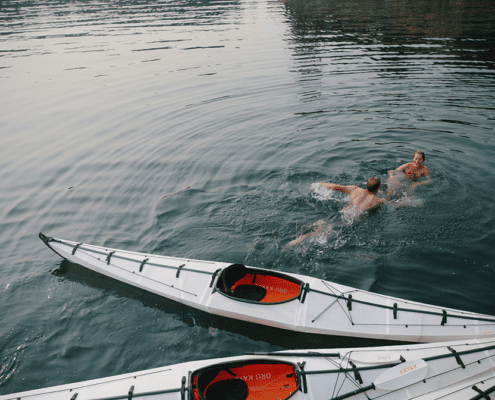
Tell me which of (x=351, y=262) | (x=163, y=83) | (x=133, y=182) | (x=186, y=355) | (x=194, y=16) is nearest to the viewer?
(x=186, y=355)

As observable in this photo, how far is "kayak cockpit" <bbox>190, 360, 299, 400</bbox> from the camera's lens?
5.05m

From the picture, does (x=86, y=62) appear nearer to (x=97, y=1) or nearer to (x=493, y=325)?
(x=493, y=325)

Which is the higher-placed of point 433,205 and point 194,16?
point 194,16

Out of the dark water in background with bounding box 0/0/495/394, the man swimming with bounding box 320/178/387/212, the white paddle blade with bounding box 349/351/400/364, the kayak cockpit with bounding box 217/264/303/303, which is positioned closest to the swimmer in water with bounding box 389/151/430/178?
the dark water in background with bounding box 0/0/495/394

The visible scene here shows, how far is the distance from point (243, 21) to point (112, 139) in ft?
103

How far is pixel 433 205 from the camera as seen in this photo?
8.50 metres

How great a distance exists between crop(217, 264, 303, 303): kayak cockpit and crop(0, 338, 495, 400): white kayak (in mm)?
1503

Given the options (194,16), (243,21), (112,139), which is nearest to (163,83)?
(112,139)

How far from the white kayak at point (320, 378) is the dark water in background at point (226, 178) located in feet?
1.82

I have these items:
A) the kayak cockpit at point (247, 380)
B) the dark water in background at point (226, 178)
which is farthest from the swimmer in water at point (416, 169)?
the kayak cockpit at point (247, 380)

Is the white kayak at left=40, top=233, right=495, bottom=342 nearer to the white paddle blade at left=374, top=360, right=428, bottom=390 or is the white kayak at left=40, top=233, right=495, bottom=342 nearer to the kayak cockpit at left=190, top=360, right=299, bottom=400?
the white paddle blade at left=374, top=360, right=428, bottom=390

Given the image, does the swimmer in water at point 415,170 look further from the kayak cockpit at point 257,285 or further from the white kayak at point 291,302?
the kayak cockpit at point 257,285

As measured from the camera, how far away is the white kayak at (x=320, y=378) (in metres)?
4.80

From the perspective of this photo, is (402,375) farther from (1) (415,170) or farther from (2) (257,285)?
(1) (415,170)
